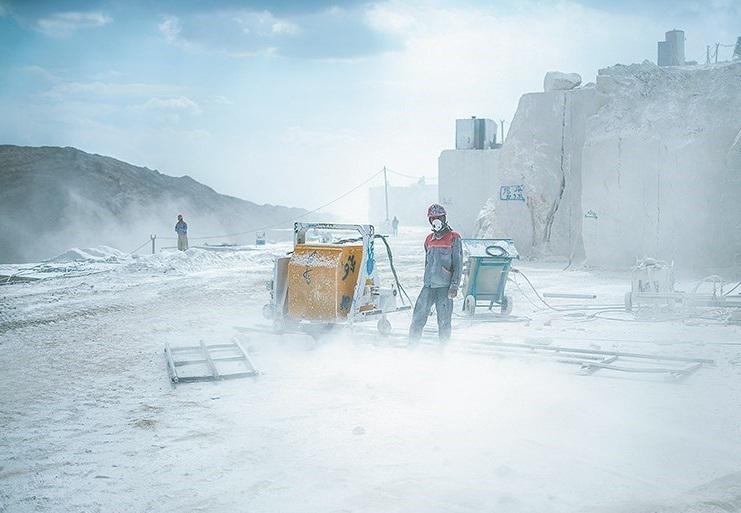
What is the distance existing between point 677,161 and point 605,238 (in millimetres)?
2725

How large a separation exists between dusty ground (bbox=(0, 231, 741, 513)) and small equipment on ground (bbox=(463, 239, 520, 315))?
71.9 inches

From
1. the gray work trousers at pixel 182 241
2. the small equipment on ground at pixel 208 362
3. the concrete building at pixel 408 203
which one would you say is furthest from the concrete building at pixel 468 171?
the concrete building at pixel 408 203

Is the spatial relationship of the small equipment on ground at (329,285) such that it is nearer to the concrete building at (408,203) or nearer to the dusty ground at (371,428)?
the dusty ground at (371,428)

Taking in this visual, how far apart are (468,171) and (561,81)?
9.89m

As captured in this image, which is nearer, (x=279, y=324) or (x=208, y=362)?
(x=208, y=362)

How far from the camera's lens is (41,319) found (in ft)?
36.9

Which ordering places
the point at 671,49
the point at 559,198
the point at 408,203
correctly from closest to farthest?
the point at 559,198 → the point at 671,49 → the point at 408,203

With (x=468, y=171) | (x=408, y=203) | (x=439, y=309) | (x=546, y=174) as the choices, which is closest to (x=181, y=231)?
(x=546, y=174)

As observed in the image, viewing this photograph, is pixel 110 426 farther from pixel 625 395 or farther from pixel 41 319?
pixel 41 319

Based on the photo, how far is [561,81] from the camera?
23.3m

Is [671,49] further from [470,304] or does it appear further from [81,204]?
[81,204]

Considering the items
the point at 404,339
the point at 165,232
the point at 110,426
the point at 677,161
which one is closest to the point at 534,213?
the point at 677,161

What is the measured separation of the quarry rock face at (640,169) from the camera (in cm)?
1648

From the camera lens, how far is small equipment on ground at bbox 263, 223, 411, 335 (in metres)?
8.60
